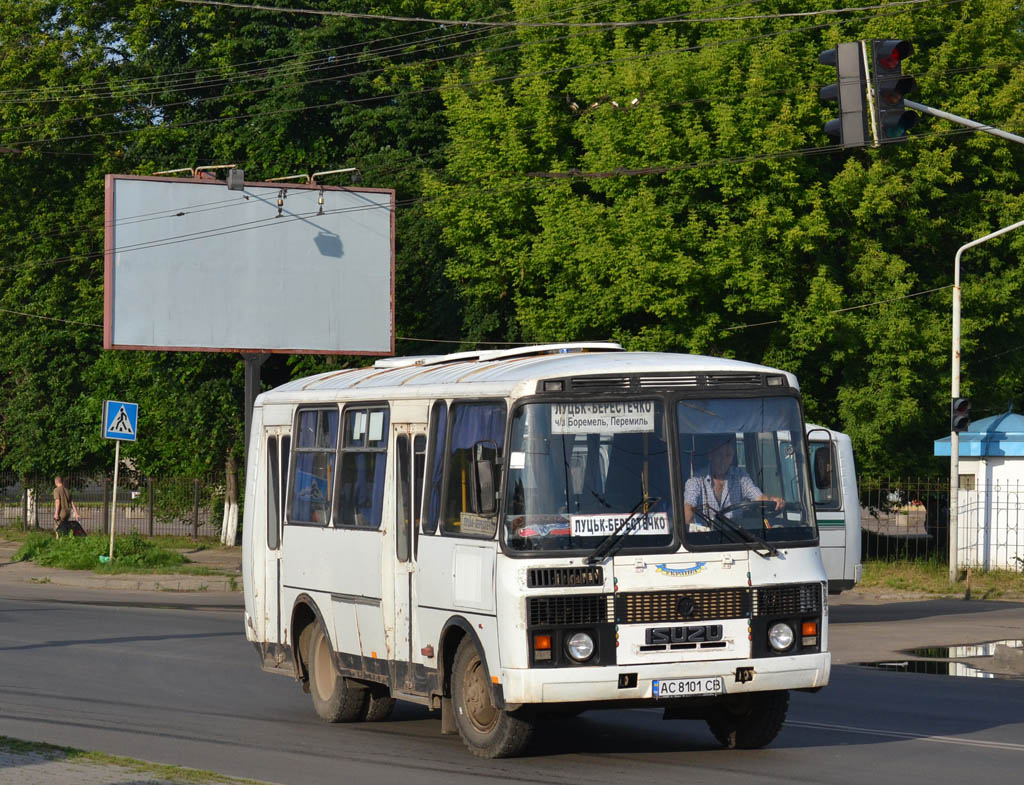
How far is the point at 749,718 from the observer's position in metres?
11.1

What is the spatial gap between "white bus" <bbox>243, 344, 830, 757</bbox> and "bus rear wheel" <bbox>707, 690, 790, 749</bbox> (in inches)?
0.5

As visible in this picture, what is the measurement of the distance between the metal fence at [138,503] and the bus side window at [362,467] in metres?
30.4

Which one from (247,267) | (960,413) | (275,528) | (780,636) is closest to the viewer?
(780,636)

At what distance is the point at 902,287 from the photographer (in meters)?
35.2

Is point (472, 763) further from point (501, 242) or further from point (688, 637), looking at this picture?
point (501, 242)

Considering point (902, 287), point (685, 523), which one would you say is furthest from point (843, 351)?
point (685, 523)

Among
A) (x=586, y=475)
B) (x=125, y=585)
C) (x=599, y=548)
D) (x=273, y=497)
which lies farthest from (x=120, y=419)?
(x=599, y=548)

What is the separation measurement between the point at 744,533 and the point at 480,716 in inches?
82.1

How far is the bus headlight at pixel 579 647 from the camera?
10.0m

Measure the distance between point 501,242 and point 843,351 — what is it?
853cm

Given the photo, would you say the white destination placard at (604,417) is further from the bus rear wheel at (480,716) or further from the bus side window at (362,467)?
the bus side window at (362,467)

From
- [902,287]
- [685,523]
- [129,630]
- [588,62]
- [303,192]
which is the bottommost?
[129,630]

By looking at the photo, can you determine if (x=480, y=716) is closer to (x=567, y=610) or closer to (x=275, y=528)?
(x=567, y=610)

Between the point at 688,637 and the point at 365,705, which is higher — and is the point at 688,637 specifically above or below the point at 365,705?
above
